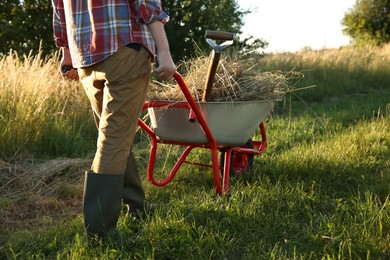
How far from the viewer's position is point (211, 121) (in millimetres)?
3672

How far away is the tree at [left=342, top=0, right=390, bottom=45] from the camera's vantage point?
2923 cm

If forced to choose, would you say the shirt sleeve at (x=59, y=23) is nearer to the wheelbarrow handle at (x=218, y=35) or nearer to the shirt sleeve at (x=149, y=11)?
the shirt sleeve at (x=149, y=11)

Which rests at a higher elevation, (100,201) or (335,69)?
(100,201)

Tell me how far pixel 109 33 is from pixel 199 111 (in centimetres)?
98

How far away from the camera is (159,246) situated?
2.79 meters

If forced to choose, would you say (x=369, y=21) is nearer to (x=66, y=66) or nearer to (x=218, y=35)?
(x=218, y=35)

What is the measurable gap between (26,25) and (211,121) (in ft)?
28.7

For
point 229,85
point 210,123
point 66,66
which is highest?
point 66,66

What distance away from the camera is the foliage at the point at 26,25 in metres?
11.2

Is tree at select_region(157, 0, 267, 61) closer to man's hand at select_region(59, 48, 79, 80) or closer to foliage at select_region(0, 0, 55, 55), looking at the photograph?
foliage at select_region(0, 0, 55, 55)

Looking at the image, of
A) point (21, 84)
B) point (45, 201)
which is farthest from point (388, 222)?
point (21, 84)

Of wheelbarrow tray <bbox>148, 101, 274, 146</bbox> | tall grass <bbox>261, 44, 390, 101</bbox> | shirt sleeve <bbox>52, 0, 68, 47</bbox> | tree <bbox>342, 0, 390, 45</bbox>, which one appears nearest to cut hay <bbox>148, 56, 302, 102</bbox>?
wheelbarrow tray <bbox>148, 101, 274, 146</bbox>

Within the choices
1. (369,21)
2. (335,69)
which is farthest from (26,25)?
(369,21)

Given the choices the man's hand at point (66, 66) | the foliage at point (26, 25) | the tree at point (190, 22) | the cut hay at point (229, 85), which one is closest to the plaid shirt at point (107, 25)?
the man's hand at point (66, 66)
